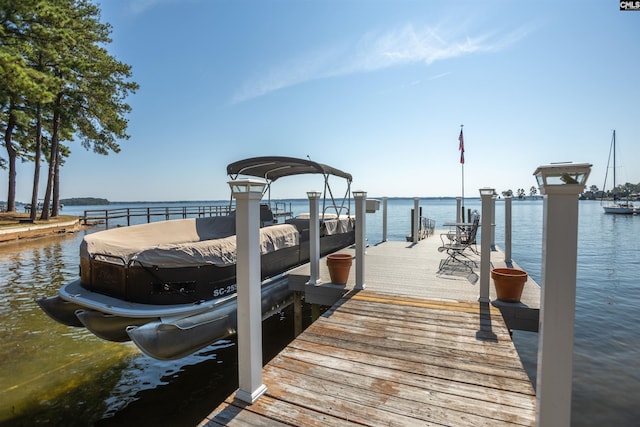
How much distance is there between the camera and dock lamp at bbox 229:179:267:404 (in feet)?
6.84

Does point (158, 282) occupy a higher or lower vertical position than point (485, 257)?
lower

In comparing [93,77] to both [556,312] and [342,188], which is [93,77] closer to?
[342,188]

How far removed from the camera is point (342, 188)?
8.24 meters

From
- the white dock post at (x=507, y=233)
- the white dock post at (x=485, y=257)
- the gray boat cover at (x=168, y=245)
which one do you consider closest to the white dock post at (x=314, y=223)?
the gray boat cover at (x=168, y=245)

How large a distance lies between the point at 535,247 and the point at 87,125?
27757 millimetres

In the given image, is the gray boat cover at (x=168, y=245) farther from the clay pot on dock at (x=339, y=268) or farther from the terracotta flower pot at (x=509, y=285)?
the terracotta flower pot at (x=509, y=285)

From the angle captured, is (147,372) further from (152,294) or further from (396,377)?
(396,377)

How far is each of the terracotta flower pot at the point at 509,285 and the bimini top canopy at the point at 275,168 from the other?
12.3 ft

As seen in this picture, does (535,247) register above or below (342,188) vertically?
below

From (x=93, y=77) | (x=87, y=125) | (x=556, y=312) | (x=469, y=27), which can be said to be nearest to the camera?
(x=556, y=312)

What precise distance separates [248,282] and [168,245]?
7.01 ft

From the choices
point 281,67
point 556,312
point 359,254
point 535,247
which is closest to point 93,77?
point 281,67

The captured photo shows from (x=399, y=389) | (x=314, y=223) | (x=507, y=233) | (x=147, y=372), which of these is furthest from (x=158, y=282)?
(x=507, y=233)

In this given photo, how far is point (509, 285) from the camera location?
3842 millimetres
